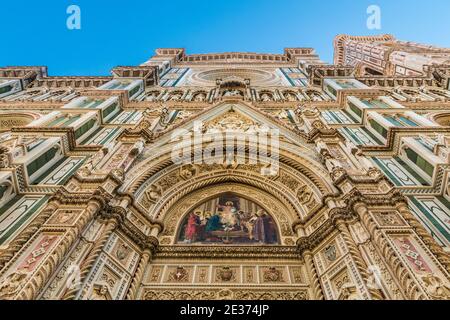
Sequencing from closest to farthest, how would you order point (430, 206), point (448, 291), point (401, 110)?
1. point (448, 291)
2. point (430, 206)
3. point (401, 110)

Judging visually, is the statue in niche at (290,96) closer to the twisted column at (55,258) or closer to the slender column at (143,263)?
the slender column at (143,263)

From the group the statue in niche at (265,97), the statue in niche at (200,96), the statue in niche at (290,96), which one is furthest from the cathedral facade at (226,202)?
the statue in niche at (200,96)

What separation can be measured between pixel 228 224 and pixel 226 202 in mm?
1157

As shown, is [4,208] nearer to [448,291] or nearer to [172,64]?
[448,291]

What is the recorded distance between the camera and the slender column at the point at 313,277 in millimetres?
6359

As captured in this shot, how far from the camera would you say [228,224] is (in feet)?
28.8

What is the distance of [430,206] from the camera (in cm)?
777

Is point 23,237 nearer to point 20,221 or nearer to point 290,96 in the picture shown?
point 20,221

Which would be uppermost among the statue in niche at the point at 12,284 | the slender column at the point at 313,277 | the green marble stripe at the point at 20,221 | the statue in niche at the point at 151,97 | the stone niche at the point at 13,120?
the statue in niche at the point at 151,97

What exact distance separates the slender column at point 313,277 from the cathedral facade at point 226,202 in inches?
1.0

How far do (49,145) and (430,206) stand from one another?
1071 cm

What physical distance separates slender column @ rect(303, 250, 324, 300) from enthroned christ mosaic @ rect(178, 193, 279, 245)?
1062mm

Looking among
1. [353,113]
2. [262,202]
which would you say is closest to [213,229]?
[262,202]

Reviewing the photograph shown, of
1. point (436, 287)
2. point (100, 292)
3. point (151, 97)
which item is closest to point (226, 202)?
point (100, 292)
